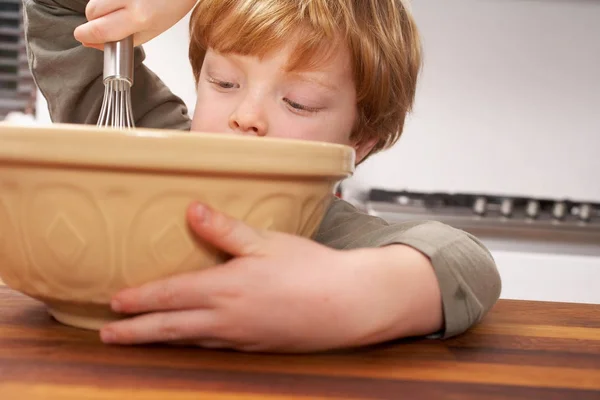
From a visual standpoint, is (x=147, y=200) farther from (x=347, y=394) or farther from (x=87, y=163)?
(x=347, y=394)

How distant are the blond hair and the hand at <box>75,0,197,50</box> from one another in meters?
0.17

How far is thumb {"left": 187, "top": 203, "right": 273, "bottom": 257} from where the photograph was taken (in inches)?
16.8

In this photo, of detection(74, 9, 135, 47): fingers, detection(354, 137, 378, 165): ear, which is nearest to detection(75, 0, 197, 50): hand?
detection(74, 9, 135, 47): fingers

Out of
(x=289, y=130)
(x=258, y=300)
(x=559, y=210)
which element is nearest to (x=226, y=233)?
(x=258, y=300)

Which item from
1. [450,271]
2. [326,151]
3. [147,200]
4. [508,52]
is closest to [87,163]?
[147,200]

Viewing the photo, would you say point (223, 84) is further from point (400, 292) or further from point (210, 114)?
point (400, 292)

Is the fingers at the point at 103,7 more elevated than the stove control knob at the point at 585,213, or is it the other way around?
the fingers at the point at 103,7

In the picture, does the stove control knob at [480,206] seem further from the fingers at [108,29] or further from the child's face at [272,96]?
the fingers at [108,29]

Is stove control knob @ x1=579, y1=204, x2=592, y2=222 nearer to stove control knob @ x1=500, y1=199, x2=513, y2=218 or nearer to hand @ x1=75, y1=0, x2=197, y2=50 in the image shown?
stove control knob @ x1=500, y1=199, x2=513, y2=218

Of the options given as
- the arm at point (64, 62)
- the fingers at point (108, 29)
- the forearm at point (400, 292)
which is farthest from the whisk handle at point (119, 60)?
the arm at point (64, 62)

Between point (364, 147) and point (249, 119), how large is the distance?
323 mm

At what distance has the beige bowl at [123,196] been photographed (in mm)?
403

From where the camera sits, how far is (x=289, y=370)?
0.41 metres

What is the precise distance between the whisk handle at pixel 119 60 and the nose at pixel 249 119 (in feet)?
0.65
